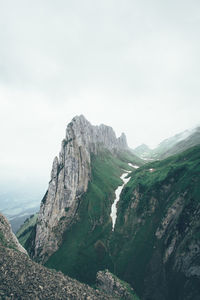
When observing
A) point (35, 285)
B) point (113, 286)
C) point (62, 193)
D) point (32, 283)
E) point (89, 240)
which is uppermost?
point (62, 193)

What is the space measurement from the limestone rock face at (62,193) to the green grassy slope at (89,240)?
13.6 feet

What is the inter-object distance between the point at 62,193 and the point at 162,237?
54.7 metres

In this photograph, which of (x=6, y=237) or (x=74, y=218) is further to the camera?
(x=74, y=218)

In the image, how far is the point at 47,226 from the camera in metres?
72.7

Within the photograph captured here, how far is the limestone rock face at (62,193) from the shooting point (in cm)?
6975

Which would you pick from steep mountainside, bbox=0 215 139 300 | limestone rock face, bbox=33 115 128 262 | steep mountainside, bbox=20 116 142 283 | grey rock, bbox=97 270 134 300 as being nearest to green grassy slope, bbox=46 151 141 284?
steep mountainside, bbox=20 116 142 283

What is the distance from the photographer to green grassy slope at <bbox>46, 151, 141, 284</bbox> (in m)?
57.1

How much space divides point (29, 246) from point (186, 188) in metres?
76.7

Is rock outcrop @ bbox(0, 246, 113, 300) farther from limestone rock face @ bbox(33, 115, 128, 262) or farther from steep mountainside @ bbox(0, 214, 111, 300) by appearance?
limestone rock face @ bbox(33, 115, 128, 262)

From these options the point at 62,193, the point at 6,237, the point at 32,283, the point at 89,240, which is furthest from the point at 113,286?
the point at 62,193

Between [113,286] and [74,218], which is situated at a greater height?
[74,218]

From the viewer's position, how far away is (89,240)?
6850 centimetres

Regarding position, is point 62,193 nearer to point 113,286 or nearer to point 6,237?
point 6,237

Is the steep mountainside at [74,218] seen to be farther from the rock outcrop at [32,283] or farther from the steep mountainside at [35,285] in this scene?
the rock outcrop at [32,283]
